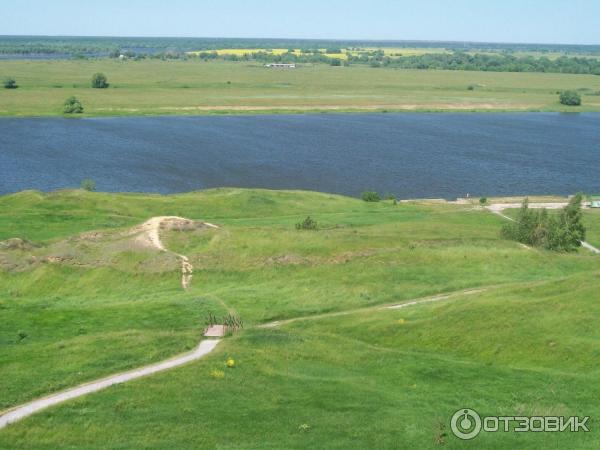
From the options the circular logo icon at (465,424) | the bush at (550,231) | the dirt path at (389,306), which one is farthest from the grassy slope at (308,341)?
the bush at (550,231)

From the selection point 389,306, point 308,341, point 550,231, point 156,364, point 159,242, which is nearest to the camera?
point 156,364

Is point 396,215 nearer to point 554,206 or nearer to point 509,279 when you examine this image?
point 554,206

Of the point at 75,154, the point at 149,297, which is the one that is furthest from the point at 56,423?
the point at 75,154

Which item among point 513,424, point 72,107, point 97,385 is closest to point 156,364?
point 97,385

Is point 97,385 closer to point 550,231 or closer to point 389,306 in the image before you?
point 389,306

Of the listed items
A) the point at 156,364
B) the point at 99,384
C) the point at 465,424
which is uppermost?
the point at 465,424

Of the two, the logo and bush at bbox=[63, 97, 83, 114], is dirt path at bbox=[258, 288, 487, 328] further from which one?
bush at bbox=[63, 97, 83, 114]

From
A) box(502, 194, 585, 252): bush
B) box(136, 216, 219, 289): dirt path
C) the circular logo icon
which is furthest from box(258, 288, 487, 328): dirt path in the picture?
the circular logo icon
